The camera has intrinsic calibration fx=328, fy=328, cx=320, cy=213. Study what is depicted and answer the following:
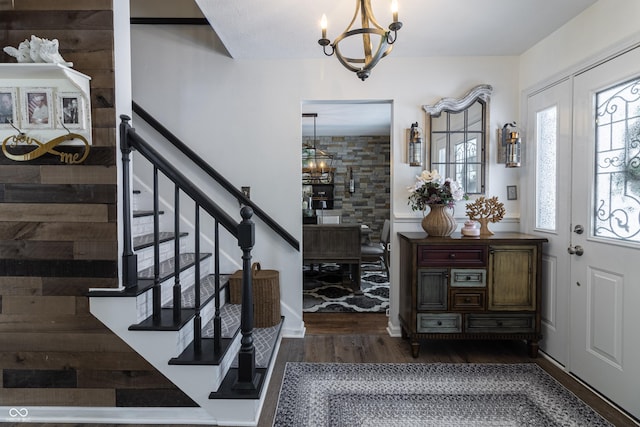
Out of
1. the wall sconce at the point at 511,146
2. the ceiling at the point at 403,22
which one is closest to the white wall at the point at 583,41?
the ceiling at the point at 403,22

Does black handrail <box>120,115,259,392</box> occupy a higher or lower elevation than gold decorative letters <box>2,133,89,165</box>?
lower

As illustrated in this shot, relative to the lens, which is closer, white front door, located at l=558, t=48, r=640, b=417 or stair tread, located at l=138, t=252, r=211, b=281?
white front door, located at l=558, t=48, r=640, b=417

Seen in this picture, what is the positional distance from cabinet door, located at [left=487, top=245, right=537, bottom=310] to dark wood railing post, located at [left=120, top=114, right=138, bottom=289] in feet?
8.05

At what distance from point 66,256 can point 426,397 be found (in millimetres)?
2268

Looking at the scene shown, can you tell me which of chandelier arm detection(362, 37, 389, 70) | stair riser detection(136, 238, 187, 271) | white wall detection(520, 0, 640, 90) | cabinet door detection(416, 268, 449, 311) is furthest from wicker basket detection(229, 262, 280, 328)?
white wall detection(520, 0, 640, 90)

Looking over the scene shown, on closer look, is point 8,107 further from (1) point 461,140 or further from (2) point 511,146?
(2) point 511,146

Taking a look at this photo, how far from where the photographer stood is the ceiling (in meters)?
2.14

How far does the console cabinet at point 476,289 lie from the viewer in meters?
2.53

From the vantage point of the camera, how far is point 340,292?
14.0ft

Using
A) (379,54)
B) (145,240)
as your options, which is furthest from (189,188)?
(379,54)

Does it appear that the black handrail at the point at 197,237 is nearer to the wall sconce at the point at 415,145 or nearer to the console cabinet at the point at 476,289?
the console cabinet at the point at 476,289

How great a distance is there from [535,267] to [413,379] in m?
1.28

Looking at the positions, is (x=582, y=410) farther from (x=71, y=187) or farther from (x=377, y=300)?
(x=71, y=187)

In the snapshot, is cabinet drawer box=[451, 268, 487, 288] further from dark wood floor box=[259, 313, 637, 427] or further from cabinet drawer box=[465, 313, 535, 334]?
dark wood floor box=[259, 313, 637, 427]
